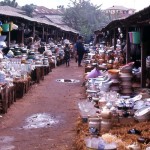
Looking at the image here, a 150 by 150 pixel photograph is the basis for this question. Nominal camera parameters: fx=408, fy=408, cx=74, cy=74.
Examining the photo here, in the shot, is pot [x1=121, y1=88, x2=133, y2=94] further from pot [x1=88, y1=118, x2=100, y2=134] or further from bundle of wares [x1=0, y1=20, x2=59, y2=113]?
bundle of wares [x1=0, y1=20, x2=59, y2=113]

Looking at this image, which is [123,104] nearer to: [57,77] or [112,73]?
[112,73]

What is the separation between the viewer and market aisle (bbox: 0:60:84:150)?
311 inches

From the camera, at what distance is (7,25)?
16.1 m

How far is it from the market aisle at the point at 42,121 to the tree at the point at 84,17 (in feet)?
117

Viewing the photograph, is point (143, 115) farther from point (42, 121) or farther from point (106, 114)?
point (42, 121)

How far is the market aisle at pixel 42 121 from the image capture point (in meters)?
7.89

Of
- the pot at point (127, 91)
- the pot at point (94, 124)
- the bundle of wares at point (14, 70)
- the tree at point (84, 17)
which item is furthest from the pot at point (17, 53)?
the tree at point (84, 17)

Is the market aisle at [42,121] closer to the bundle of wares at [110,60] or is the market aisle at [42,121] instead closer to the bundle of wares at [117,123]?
the bundle of wares at [117,123]

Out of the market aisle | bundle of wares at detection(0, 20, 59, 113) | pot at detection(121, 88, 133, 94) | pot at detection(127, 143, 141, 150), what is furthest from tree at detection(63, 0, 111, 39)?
pot at detection(127, 143, 141, 150)

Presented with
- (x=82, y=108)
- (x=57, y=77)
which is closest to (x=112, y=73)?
(x=82, y=108)

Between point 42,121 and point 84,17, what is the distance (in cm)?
4213

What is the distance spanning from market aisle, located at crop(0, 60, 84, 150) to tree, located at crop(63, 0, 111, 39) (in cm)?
3571

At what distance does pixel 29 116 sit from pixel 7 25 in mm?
6438

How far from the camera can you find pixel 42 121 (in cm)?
998
